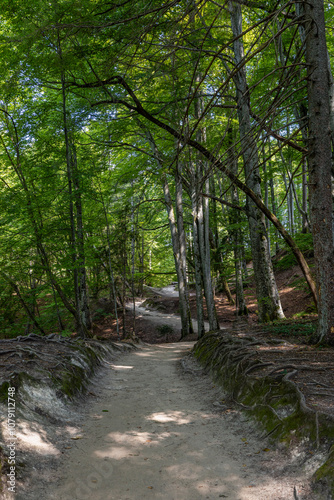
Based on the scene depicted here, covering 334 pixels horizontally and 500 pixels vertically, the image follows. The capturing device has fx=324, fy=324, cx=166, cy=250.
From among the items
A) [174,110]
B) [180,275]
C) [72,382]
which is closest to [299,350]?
[72,382]

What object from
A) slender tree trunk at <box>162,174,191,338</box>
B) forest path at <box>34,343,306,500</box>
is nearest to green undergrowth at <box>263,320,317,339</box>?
forest path at <box>34,343,306,500</box>

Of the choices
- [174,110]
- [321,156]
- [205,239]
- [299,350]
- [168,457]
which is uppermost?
[174,110]

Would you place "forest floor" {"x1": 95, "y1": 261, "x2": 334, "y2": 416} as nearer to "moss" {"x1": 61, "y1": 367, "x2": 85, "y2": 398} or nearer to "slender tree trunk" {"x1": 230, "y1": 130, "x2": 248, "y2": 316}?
"slender tree trunk" {"x1": 230, "y1": 130, "x2": 248, "y2": 316}

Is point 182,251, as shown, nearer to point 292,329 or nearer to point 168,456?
point 292,329

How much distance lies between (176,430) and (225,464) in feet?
3.78

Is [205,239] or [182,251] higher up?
[205,239]

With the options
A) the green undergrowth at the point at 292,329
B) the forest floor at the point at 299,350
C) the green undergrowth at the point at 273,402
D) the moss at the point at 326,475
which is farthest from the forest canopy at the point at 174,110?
the moss at the point at 326,475

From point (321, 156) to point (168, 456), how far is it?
4710 mm

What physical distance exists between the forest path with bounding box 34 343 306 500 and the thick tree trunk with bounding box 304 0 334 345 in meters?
2.33

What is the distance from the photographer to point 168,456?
3.76 metres

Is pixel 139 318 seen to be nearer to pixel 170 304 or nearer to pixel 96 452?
pixel 170 304

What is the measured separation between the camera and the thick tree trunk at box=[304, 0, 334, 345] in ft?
16.4

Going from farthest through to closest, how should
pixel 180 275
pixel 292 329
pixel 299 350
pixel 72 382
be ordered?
pixel 180 275, pixel 292 329, pixel 72 382, pixel 299 350

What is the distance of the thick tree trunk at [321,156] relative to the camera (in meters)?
5.00
